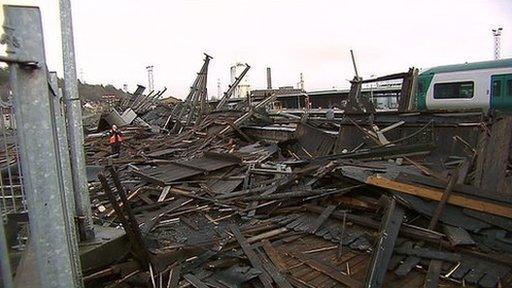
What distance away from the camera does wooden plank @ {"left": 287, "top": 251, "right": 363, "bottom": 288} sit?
4.63 m

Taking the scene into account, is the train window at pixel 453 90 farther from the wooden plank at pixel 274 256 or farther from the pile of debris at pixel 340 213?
the wooden plank at pixel 274 256

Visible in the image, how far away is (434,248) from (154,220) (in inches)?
196

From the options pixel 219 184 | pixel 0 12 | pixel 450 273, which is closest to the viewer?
pixel 0 12

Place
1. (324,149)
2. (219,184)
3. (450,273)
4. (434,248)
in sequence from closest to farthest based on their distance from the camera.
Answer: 1. (450,273)
2. (434,248)
3. (219,184)
4. (324,149)

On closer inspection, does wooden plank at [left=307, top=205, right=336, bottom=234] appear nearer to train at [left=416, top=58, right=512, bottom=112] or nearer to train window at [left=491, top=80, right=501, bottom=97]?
train at [left=416, top=58, right=512, bottom=112]

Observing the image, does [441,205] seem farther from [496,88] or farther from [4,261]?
[496,88]

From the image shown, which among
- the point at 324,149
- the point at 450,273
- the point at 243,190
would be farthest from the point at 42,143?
the point at 324,149

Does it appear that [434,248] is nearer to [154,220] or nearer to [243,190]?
[243,190]

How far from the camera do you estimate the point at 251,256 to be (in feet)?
17.4

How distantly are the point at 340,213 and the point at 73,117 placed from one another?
452cm

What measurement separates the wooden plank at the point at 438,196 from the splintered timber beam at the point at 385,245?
1.12 feet

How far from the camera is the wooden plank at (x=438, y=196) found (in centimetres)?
494

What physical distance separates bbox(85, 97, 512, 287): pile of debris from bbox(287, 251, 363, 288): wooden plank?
0.05 feet

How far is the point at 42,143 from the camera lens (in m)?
1.67
